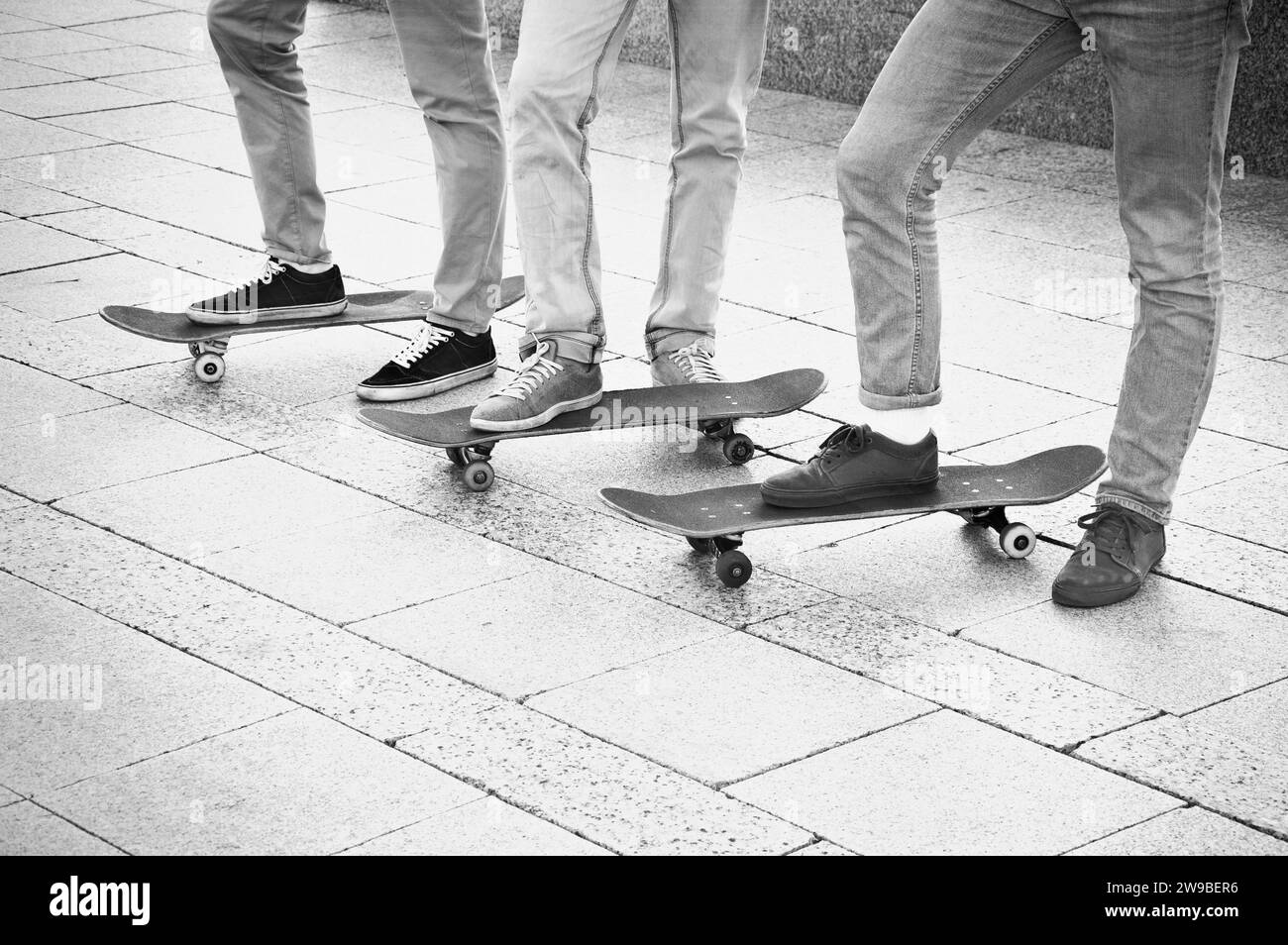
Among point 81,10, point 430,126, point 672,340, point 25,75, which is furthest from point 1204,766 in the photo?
point 81,10

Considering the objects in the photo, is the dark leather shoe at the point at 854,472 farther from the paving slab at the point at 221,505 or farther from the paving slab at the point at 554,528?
the paving slab at the point at 221,505

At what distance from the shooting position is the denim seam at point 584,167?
4.69 m

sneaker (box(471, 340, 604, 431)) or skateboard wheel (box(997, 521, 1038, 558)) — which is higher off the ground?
sneaker (box(471, 340, 604, 431))

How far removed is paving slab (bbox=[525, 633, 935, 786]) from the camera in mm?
3391

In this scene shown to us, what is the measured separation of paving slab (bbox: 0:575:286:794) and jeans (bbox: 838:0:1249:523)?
1.68 meters

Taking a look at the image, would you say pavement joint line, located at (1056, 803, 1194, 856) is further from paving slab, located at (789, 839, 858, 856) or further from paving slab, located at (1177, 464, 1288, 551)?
paving slab, located at (1177, 464, 1288, 551)

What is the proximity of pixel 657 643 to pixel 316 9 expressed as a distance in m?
9.23

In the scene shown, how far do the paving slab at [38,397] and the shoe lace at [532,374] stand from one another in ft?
4.46

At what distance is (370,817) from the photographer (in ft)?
10.3

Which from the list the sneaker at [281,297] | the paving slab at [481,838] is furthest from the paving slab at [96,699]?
the sneaker at [281,297]

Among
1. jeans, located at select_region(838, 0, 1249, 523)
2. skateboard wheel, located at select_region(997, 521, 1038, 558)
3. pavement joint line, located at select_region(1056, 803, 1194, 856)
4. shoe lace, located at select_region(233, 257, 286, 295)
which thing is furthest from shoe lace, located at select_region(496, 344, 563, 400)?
pavement joint line, located at select_region(1056, 803, 1194, 856)

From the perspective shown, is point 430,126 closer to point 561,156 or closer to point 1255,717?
point 561,156
